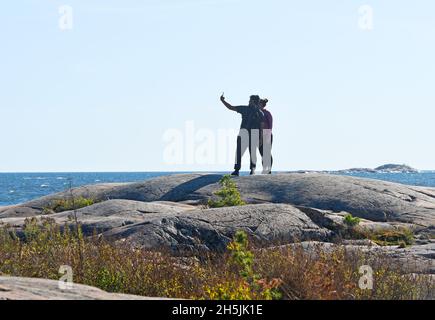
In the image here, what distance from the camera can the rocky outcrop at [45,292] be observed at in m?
7.53

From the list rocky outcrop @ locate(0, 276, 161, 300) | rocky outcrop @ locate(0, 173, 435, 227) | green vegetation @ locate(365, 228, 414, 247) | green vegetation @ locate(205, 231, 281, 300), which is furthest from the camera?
rocky outcrop @ locate(0, 173, 435, 227)

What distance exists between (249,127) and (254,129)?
0.19 metres

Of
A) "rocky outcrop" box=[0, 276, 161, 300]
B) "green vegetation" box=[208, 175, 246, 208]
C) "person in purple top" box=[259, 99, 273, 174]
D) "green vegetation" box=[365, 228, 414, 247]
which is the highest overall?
"person in purple top" box=[259, 99, 273, 174]

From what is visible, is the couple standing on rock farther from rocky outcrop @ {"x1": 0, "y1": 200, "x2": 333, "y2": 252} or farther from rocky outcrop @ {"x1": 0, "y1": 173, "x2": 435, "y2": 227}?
rocky outcrop @ {"x1": 0, "y1": 200, "x2": 333, "y2": 252}

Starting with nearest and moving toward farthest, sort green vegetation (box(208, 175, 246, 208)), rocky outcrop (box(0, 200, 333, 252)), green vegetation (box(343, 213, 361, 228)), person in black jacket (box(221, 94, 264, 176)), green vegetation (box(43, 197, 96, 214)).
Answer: rocky outcrop (box(0, 200, 333, 252)) < green vegetation (box(343, 213, 361, 228)) < green vegetation (box(208, 175, 246, 208)) < green vegetation (box(43, 197, 96, 214)) < person in black jacket (box(221, 94, 264, 176))

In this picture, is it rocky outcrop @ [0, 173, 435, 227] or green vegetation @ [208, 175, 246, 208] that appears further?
rocky outcrop @ [0, 173, 435, 227]

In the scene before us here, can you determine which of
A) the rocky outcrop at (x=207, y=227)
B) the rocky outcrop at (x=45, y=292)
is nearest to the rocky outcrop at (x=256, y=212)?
the rocky outcrop at (x=207, y=227)

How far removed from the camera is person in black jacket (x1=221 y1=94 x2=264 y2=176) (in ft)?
81.3

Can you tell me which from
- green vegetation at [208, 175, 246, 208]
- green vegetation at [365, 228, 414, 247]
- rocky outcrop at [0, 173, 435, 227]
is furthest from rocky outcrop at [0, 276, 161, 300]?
rocky outcrop at [0, 173, 435, 227]

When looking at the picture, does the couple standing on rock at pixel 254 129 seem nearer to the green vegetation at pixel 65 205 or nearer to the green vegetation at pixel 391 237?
the green vegetation at pixel 65 205

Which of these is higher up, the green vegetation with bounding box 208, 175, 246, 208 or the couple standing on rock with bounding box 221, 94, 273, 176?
the couple standing on rock with bounding box 221, 94, 273, 176

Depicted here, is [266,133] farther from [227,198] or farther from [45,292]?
[45,292]
